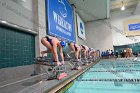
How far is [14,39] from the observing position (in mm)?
4930

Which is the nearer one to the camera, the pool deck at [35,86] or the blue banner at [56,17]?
the pool deck at [35,86]

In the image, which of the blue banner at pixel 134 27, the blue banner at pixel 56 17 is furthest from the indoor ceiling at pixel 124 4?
the blue banner at pixel 56 17

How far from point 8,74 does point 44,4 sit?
3.97m

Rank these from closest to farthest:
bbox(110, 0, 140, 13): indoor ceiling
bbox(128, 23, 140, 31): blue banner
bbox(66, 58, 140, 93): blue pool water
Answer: bbox(66, 58, 140, 93): blue pool water
bbox(110, 0, 140, 13): indoor ceiling
bbox(128, 23, 140, 31): blue banner

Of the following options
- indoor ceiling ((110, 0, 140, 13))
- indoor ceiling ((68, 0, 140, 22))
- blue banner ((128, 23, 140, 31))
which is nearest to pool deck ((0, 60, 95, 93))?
indoor ceiling ((68, 0, 140, 22))

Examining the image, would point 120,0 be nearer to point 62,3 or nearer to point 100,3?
point 100,3

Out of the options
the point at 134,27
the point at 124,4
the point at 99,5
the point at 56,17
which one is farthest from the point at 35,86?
the point at 134,27

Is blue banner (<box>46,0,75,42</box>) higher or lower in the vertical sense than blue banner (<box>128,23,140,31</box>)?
lower

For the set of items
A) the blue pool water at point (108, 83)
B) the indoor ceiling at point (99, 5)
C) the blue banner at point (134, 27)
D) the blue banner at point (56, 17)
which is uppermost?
the indoor ceiling at point (99, 5)

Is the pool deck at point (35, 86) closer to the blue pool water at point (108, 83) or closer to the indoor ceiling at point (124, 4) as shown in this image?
the blue pool water at point (108, 83)

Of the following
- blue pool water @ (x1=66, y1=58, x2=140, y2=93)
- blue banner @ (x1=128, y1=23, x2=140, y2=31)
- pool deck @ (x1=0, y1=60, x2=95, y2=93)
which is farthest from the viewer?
blue banner @ (x1=128, y1=23, x2=140, y2=31)

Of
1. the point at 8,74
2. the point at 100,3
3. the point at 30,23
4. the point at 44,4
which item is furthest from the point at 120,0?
the point at 8,74

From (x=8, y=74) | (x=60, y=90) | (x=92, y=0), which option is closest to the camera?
(x=60, y=90)

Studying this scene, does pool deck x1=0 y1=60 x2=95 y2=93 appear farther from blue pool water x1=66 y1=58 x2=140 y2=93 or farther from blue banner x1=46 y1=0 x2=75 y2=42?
blue banner x1=46 y1=0 x2=75 y2=42
